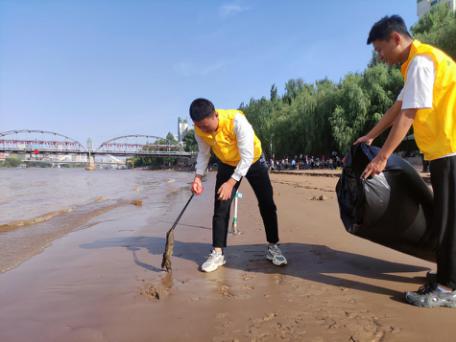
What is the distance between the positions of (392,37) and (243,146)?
→ 1406 mm

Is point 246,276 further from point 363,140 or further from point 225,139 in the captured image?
point 363,140

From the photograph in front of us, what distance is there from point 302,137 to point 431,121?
36368mm

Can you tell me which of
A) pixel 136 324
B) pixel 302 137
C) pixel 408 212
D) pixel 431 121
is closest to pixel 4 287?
pixel 136 324

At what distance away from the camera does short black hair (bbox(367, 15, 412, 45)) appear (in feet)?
7.72

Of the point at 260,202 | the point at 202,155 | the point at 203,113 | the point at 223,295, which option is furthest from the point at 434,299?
the point at 202,155

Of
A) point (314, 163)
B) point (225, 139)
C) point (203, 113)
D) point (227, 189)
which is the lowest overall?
point (314, 163)

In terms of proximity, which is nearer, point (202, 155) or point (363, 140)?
point (363, 140)

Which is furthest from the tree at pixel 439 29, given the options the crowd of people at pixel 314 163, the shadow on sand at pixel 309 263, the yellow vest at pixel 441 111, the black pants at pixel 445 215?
the black pants at pixel 445 215

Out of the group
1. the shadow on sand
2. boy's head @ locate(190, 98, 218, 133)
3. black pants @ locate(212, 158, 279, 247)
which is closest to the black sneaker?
the shadow on sand

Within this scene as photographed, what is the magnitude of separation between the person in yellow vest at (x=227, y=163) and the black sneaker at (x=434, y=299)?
1255 mm

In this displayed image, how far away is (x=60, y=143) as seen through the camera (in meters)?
120

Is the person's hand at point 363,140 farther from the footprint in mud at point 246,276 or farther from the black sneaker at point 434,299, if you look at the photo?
the footprint in mud at point 246,276

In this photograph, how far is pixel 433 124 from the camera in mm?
2234

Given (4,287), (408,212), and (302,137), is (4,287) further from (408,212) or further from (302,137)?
(302,137)
